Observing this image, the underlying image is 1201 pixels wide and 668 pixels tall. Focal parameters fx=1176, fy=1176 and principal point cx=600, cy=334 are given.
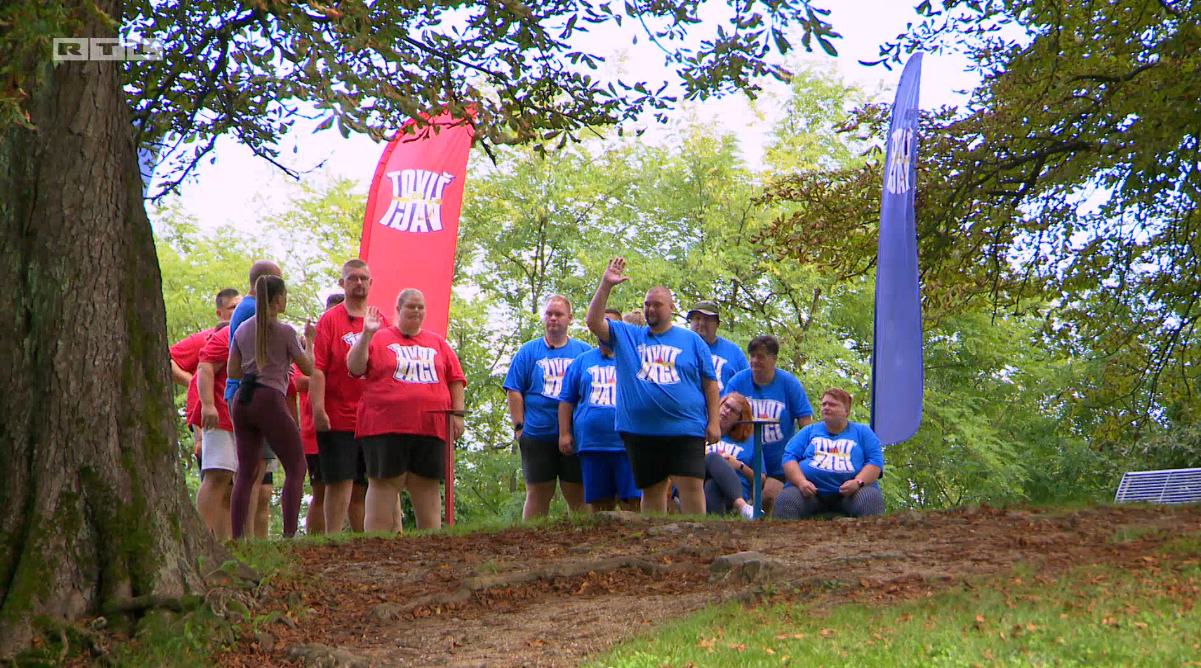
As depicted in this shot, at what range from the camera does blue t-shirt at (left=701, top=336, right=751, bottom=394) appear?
10.2 m

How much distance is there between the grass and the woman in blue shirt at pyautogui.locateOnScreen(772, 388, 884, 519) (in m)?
3.56

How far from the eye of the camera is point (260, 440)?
7.70 m

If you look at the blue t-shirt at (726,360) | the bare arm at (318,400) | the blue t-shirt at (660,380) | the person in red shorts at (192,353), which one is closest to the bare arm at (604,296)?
the blue t-shirt at (660,380)

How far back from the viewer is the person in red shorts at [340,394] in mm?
8844

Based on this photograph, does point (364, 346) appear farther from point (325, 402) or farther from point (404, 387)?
point (325, 402)

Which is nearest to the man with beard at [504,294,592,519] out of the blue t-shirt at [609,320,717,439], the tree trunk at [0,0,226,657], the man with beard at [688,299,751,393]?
the man with beard at [688,299,751,393]

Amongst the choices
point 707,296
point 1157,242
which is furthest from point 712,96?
point 707,296

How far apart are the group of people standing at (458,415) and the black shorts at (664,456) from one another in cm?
1

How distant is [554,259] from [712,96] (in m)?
20.4

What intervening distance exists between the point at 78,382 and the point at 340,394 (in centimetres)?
363

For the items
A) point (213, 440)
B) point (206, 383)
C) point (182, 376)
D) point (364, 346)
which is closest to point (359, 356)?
point (364, 346)

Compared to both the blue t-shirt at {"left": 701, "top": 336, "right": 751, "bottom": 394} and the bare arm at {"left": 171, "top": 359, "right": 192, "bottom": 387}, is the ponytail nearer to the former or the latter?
the bare arm at {"left": 171, "top": 359, "right": 192, "bottom": 387}

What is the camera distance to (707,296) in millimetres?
25766

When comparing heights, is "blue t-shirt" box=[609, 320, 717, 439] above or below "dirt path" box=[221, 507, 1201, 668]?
above
